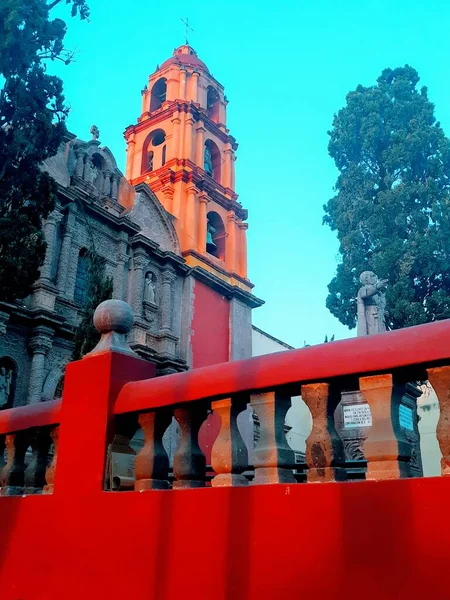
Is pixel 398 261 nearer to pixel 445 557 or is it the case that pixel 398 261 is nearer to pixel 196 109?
pixel 196 109

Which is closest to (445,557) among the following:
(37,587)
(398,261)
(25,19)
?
(37,587)

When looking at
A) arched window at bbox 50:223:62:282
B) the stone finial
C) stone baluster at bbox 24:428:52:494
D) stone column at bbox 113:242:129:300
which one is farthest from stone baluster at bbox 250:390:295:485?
stone column at bbox 113:242:129:300

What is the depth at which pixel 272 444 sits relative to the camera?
237cm

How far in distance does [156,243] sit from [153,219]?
110cm

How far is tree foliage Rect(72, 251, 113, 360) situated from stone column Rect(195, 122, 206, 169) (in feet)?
28.8

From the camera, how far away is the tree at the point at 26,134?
975cm

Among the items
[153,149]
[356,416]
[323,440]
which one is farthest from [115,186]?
[323,440]

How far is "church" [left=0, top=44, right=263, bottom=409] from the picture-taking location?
44.9 ft

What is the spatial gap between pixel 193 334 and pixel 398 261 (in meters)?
6.76

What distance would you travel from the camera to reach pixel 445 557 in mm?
1779

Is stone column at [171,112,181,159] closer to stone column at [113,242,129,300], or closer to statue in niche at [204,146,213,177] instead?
statue in niche at [204,146,213,177]

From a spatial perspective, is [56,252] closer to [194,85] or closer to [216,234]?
[216,234]

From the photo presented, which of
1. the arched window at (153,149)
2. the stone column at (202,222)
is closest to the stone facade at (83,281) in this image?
the stone column at (202,222)

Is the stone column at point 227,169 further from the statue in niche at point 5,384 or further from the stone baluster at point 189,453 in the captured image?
the stone baluster at point 189,453
